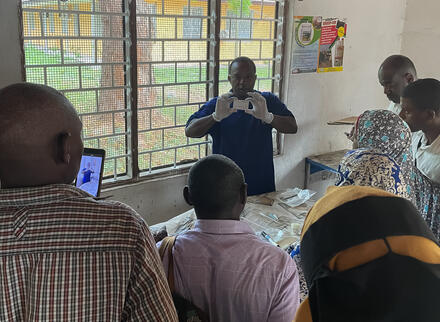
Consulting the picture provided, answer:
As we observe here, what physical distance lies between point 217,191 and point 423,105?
1.18 metres

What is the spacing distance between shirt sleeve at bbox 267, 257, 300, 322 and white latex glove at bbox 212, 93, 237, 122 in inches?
58.4

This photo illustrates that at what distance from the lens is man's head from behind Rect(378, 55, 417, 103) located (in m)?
2.65

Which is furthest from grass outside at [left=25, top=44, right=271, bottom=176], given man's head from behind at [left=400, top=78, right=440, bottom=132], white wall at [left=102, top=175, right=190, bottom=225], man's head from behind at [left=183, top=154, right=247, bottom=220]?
man's head from behind at [left=400, top=78, right=440, bottom=132]

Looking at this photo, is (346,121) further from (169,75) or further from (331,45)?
(169,75)

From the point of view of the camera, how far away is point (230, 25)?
3.23m

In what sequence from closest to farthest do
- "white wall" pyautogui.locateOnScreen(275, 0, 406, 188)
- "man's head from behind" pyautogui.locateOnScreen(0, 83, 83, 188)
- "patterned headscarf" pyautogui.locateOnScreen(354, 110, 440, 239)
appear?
"man's head from behind" pyautogui.locateOnScreen(0, 83, 83, 188), "patterned headscarf" pyautogui.locateOnScreen(354, 110, 440, 239), "white wall" pyautogui.locateOnScreen(275, 0, 406, 188)

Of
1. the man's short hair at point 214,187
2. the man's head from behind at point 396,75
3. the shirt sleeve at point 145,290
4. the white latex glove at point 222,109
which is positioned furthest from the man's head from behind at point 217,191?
the man's head from behind at point 396,75

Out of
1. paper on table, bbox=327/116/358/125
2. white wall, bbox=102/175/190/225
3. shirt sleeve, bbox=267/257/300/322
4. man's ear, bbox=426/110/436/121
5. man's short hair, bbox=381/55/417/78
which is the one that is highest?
man's short hair, bbox=381/55/417/78

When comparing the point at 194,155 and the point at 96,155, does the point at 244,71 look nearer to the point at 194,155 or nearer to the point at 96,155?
the point at 194,155

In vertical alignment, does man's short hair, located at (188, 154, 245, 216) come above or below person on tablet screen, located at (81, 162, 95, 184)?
above

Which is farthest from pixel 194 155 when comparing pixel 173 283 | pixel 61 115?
pixel 61 115

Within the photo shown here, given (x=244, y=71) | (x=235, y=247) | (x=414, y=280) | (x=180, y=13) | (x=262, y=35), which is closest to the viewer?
(x=414, y=280)

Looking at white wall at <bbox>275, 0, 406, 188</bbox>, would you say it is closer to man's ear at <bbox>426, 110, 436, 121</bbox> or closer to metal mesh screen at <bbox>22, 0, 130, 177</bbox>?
metal mesh screen at <bbox>22, 0, 130, 177</bbox>

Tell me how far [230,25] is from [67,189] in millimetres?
2681
